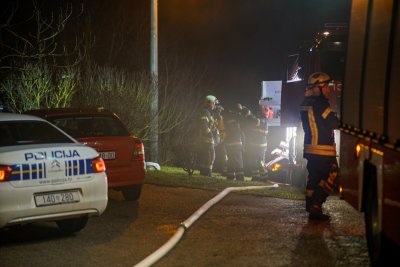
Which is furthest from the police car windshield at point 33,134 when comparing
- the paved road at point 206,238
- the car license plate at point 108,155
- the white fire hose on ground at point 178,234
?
the white fire hose on ground at point 178,234

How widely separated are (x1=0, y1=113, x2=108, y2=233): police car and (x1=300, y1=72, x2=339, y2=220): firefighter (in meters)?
2.78

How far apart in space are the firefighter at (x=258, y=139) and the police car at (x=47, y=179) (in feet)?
26.4

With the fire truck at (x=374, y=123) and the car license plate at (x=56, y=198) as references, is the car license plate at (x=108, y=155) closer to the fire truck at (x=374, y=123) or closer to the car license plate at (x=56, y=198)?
the car license plate at (x=56, y=198)

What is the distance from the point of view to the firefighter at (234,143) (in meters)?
15.2

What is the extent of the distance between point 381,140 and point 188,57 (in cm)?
3058

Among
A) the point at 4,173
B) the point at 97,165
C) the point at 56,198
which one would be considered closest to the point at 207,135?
the point at 97,165

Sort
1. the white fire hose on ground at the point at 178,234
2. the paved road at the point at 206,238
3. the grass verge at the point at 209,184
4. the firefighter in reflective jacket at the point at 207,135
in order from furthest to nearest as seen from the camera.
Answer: the firefighter in reflective jacket at the point at 207,135 → the grass verge at the point at 209,184 → the paved road at the point at 206,238 → the white fire hose on ground at the point at 178,234

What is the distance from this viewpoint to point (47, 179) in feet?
24.3

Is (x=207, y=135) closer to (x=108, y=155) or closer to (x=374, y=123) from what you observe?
(x=108, y=155)

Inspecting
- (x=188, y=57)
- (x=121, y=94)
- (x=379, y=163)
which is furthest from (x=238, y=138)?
(x=188, y=57)

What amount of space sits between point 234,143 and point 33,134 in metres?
7.09

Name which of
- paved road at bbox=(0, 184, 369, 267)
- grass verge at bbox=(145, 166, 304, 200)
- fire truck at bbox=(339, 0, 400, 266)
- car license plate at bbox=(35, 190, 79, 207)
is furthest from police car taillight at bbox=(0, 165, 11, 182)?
grass verge at bbox=(145, 166, 304, 200)

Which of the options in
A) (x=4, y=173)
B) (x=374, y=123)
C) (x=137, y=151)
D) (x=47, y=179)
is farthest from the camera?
(x=137, y=151)

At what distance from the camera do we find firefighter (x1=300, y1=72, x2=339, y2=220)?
8750 mm
